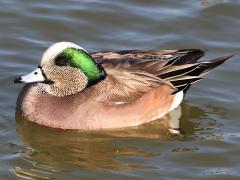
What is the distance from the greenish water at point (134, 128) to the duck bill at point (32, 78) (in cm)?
52

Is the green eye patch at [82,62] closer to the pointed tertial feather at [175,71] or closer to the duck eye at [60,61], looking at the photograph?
the duck eye at [60,61]

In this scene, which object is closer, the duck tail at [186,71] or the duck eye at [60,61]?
the duck eye at [60,61]

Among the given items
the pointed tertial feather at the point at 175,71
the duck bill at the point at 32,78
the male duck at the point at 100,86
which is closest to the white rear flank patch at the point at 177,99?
the male duck at the point at 100,86

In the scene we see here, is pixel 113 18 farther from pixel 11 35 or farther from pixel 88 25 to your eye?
pixel 11 35

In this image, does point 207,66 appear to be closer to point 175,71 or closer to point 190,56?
point 190,56

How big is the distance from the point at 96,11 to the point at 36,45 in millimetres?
1192

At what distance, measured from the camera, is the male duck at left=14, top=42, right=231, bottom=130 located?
8523mm

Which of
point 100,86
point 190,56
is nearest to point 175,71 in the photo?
point 190,56

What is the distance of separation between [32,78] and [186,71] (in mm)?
1704

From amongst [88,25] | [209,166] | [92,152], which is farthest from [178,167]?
[88,25]

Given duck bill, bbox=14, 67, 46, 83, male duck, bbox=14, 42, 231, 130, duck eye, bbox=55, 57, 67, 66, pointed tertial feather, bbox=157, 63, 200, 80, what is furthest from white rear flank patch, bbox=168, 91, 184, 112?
duck bill, bbox=14, 67, 46, 83

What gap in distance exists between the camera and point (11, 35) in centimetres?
1035

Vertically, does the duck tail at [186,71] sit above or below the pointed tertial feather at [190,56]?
below

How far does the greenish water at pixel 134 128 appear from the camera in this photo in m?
7.79
